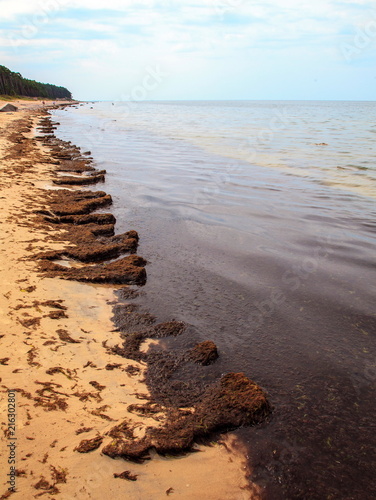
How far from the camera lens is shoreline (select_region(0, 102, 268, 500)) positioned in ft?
7.03

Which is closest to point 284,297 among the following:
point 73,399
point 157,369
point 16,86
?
point 157,369

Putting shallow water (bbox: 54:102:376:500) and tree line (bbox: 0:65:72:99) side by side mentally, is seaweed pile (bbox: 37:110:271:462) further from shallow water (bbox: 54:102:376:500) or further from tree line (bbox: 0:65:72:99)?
tree line (bbox: 0:65:72:99)

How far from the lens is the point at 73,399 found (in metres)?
2.69

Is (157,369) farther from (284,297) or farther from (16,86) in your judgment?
(16,86)

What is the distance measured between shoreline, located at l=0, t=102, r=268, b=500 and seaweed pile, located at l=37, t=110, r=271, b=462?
8 centimetres

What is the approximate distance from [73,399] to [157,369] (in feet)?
2.52

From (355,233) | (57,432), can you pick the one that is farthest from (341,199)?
(57,432)

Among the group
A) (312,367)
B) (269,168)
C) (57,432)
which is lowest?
(269,168)

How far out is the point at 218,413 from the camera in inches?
107

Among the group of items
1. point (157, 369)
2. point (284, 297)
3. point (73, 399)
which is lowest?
point (284, 297)

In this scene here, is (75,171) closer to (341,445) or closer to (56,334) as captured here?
(56,334)

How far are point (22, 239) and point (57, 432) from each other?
12.2 ft

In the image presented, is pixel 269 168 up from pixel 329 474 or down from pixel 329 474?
down

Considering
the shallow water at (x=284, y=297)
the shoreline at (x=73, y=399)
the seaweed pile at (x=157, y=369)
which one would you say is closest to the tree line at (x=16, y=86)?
the shallow water at (x=284, y=297)
